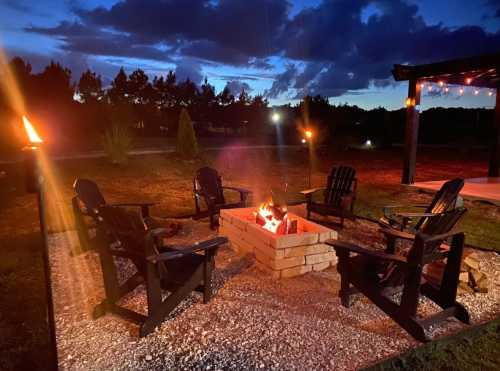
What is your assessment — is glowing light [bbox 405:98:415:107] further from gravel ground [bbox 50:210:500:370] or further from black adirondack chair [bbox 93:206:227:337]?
black adirondack chair [bbox 93:206:227:337]

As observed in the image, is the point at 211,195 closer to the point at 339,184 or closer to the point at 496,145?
the point at 339,184

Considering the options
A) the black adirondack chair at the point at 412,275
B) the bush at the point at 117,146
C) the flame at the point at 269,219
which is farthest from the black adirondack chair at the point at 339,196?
the bush at the point at 117,146

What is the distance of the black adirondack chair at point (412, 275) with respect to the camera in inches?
98.9

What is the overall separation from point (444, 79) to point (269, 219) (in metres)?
6.83

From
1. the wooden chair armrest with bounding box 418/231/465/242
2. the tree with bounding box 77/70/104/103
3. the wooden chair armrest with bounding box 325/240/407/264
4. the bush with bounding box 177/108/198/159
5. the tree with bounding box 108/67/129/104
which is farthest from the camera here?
the tree with bounding box 108/67/129/104

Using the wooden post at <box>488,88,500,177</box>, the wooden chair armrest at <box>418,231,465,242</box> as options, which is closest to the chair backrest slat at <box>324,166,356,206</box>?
the wooden chair armrest at <box>418,231,465,242</box>

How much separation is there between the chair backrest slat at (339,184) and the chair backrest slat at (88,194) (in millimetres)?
3003

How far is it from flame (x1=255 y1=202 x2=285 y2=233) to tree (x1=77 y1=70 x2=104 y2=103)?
23.8 meters

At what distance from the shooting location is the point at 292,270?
357cm

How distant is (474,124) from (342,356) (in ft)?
76.3

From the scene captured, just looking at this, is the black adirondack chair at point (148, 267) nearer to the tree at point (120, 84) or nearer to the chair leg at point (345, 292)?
the chair leg at point (345, 292)

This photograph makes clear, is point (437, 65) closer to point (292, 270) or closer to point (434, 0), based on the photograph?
point (292, 270)

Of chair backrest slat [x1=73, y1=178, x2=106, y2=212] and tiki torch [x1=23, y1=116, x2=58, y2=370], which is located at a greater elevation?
tiki torch [x1=23, y1=116, x2=58, y2=370]

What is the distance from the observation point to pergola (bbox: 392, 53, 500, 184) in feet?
23.6
